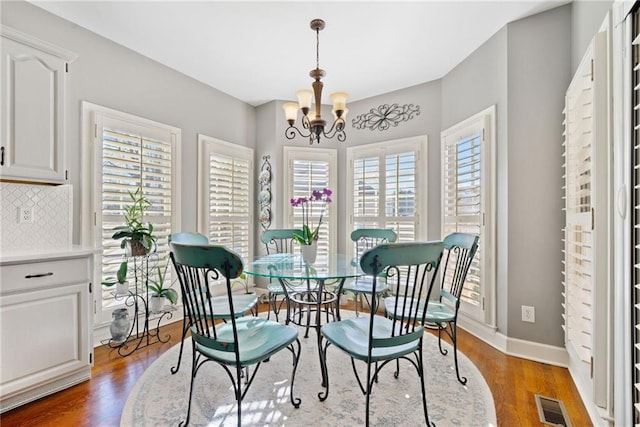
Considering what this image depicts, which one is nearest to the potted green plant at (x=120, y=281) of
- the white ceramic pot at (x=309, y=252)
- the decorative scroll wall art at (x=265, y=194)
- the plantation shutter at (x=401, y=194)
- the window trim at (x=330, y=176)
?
the white ceramic pot at (x=309, y=252)

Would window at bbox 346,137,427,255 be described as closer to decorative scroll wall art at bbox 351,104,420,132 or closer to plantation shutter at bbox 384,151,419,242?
plantation shutter at bbox 384,151,419,242

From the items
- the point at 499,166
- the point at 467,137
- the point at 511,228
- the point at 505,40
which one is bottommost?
the point at 511,228

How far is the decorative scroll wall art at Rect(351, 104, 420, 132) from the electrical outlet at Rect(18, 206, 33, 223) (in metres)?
3.50

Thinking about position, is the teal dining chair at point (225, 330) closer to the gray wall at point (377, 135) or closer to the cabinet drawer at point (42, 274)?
the cabinet drawer at point (42, 274)

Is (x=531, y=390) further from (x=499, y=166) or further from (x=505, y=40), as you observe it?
(x=505, y=40)

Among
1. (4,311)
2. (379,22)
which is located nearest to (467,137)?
(379,22)

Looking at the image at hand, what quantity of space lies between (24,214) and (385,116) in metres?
3.71

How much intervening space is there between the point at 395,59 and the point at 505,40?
3.20 ft

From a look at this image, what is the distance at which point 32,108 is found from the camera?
6.70 feet

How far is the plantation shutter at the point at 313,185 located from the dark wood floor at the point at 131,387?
2165 millimetres

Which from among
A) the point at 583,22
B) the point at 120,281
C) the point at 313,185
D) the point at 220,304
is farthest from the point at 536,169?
the point at 120,281

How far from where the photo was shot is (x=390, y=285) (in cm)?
375

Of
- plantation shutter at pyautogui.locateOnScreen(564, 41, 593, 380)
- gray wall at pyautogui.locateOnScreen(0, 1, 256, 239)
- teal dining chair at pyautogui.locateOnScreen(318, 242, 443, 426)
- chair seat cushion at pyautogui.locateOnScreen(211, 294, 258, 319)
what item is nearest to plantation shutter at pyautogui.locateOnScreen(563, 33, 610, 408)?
plantation shutter at pyautogui.locateOnScreen(564, 41, 593, 380)

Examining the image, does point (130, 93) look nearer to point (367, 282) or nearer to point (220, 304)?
point (220, 304)
